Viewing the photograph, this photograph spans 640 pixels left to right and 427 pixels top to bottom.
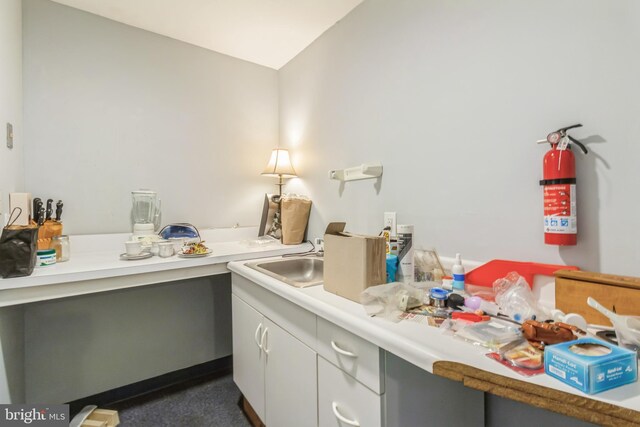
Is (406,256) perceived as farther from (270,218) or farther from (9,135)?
(9,135)

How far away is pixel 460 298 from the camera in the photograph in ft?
3.11

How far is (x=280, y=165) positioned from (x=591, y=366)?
2028 mm

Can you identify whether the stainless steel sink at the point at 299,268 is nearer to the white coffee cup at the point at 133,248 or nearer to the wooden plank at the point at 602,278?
the white coffee cup at the point at 133,248

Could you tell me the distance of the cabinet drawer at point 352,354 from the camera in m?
0.78

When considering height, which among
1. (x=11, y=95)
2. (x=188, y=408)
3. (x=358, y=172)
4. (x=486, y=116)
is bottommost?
(x=188, y=408)

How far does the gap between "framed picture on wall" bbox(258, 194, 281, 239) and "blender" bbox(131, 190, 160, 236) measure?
0.73 meters

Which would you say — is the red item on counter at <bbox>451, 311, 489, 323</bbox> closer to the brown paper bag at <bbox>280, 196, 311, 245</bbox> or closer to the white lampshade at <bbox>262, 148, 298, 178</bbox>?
the brown paper bag at <bbox>280, 196, 311, 245</bbox>

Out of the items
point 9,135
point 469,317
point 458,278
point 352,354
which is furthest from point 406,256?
point 9,135

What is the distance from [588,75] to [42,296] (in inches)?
85.8

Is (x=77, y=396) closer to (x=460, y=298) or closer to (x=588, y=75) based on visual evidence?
(x=460, y=298)

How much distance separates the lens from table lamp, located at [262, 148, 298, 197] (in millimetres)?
2238

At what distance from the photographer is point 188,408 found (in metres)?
1.72

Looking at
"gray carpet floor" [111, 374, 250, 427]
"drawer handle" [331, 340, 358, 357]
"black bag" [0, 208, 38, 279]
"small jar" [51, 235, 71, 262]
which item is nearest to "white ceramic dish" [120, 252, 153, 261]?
"small jar" [51, 235, 71, 262]

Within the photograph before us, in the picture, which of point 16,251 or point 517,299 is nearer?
point 517,299
